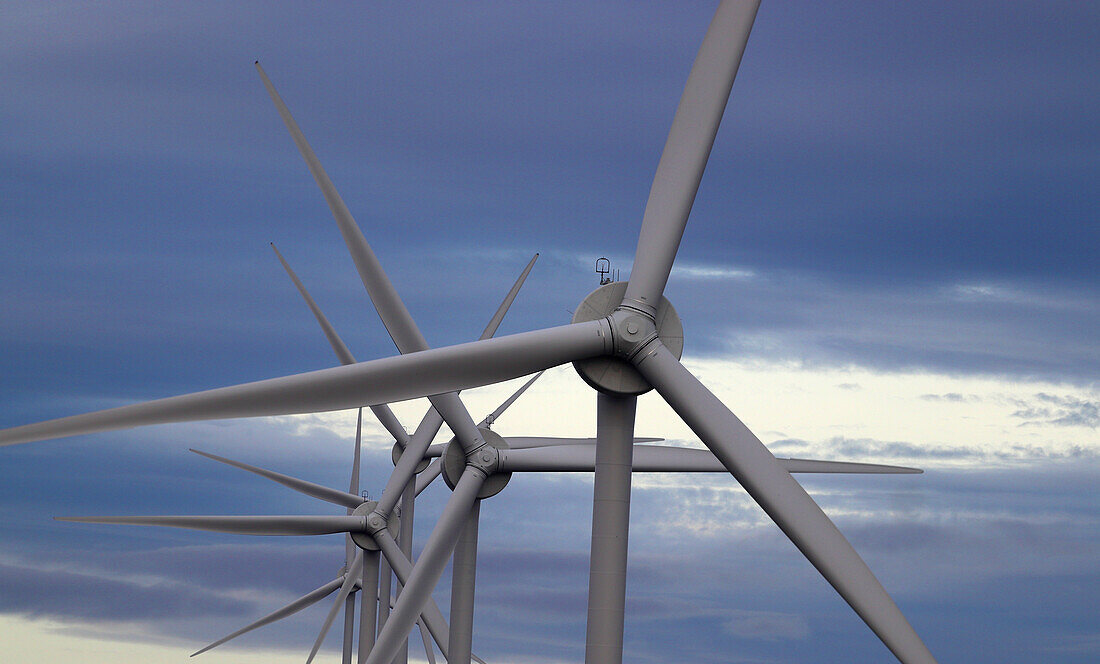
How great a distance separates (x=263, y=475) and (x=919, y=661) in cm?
3096

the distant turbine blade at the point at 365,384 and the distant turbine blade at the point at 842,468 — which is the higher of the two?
the distant turbine blade at the point at 842,468

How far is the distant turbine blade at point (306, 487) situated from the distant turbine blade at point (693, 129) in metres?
24.7

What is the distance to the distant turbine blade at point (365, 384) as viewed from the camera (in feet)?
65.5

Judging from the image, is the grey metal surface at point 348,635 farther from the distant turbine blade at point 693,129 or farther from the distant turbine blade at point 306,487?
the distant turbine blade at point 693,129

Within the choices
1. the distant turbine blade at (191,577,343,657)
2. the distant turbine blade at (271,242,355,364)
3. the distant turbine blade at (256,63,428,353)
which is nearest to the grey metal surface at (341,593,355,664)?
the distant turbine blade at (191,577,343,657)

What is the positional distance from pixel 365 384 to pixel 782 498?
8313mm

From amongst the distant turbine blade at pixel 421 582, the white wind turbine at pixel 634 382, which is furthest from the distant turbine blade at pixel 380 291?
the distant turbine blade at pixel 421 582

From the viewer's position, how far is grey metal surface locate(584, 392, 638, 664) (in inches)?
1079

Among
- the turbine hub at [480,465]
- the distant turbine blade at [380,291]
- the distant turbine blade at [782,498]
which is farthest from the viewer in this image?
the turbine hub at [480,465]

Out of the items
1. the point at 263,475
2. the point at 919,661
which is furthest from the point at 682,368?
the point at 263,475

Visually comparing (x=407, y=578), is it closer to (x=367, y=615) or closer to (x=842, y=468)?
(x=367, y=615)

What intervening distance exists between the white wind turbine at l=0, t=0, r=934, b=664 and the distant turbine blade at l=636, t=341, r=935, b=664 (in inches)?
0.9

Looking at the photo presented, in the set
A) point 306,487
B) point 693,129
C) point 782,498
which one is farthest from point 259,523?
point 782,498

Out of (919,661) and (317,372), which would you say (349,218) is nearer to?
(317,372)
